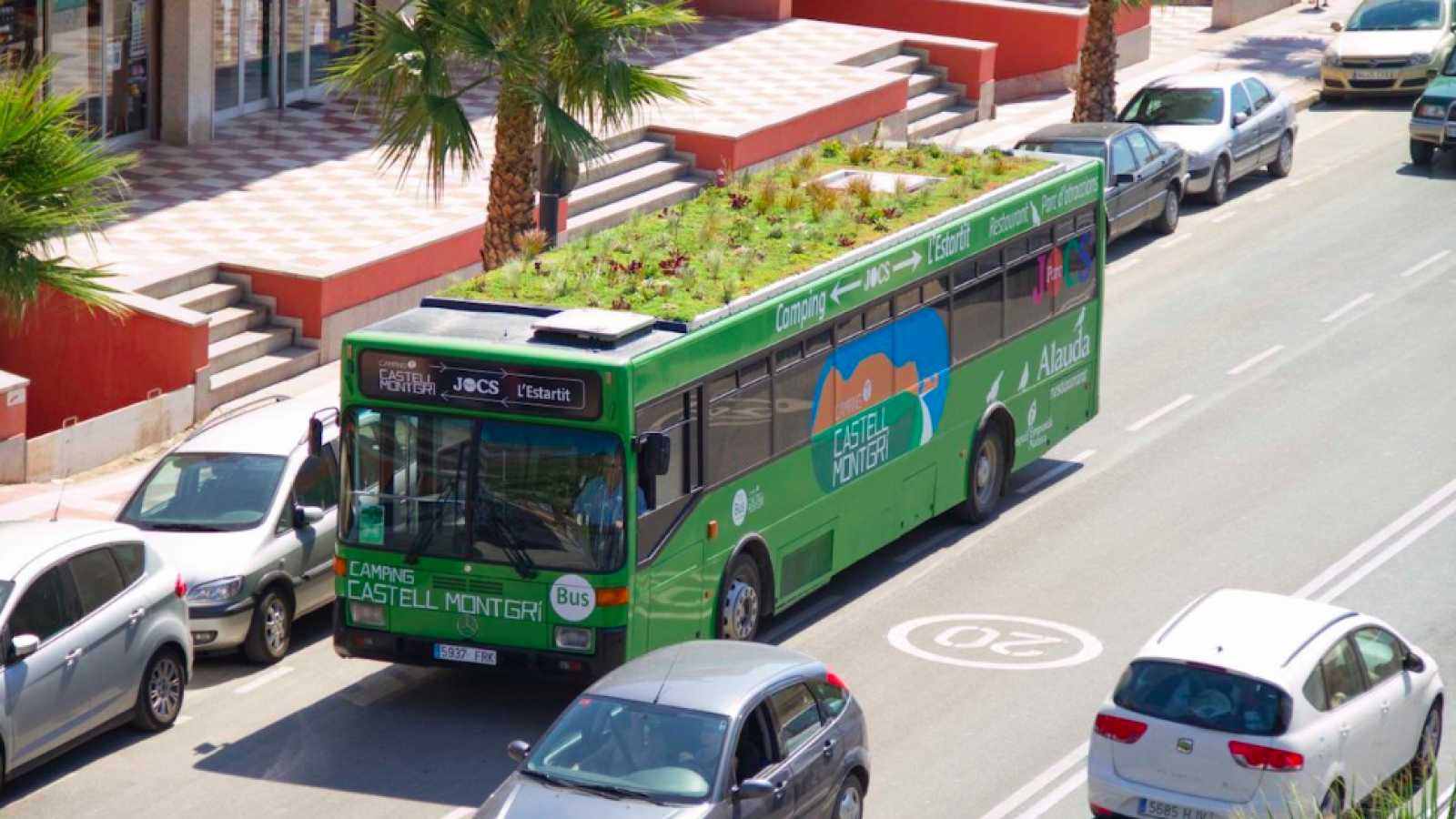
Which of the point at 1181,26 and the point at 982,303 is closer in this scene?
the point at 982,303

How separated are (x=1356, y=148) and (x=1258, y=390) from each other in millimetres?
12580

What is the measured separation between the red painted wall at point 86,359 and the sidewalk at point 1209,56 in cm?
1480

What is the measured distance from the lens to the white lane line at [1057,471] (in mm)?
21266

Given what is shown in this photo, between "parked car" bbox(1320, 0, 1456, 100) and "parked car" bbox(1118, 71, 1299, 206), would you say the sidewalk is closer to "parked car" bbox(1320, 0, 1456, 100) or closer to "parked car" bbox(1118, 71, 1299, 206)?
"parked car" bbox(1320, 0, 1456, 100)

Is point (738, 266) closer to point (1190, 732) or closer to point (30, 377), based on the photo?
point (1190, 732)

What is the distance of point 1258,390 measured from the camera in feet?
77.4

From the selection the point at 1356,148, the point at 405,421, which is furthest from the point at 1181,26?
the point at 405,421

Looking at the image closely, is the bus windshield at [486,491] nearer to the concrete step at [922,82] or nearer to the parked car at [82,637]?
the parked car at [82,637]

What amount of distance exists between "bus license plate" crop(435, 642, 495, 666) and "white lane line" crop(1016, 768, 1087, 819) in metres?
3.82

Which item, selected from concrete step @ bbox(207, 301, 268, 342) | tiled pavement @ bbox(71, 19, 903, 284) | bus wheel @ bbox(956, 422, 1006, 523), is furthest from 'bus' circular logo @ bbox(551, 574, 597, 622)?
tiled pavement @ bbox(71, 19, 903, 284)

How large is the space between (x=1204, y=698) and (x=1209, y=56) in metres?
29.7

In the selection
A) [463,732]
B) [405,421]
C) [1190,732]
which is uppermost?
[405,421]

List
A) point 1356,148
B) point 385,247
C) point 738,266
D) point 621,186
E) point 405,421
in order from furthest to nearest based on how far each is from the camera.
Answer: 1. point 1356,148
2. point 621,186
3. point 385,247
4. point 738,266
5. point 405,421

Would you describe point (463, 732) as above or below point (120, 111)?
below
